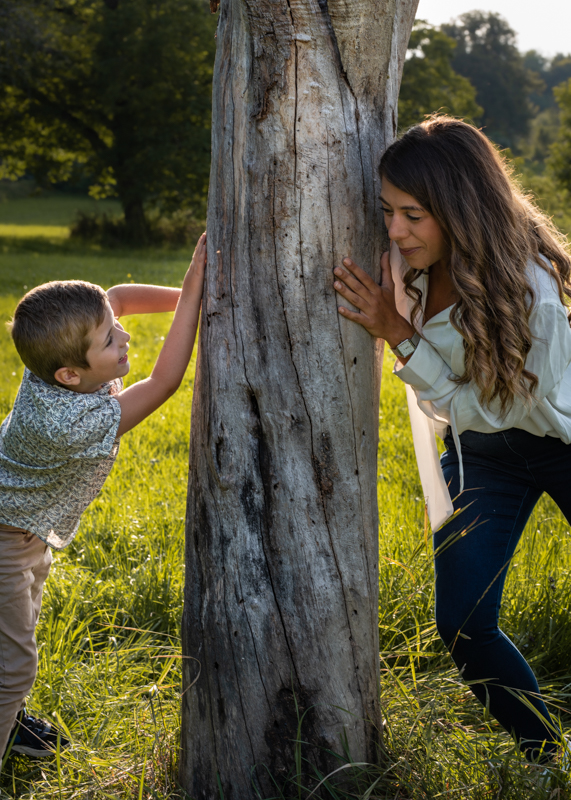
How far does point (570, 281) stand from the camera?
2.16 m

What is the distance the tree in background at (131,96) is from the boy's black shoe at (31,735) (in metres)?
25.2

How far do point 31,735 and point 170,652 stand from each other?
618mm

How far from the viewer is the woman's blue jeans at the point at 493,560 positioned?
2.06 meters

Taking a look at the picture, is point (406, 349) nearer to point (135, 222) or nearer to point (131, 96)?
point (135, 222)

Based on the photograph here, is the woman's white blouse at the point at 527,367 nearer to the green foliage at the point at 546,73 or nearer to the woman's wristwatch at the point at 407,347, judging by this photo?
the woman's wristwatch at the point at 407,347

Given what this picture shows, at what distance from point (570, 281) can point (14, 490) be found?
191 cm

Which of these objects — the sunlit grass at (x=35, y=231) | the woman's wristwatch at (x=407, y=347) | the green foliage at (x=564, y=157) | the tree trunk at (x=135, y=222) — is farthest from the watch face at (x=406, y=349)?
the green foliage at (x=564, y=157)

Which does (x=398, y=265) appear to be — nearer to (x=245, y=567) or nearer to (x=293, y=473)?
(x=293, y=473)

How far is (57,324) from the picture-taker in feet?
6.72

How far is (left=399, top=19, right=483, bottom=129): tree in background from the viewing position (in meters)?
32.2

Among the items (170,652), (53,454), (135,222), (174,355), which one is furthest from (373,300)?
(135,222)

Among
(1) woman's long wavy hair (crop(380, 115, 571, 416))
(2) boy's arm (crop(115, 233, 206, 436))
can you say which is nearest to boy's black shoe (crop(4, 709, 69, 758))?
(2) boy's arm (crop(115, 233, 206, 436))

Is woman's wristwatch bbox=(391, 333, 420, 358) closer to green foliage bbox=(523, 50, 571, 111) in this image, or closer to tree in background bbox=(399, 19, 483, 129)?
tree in background bbox=(399, 19, 483, 129)

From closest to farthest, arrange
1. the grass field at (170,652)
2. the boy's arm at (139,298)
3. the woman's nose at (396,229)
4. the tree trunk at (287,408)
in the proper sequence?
the tree trunk at (287,408)
the woman's nose at (396,229)
the grass field at (170,652)
the boy's arm at (139,298)
